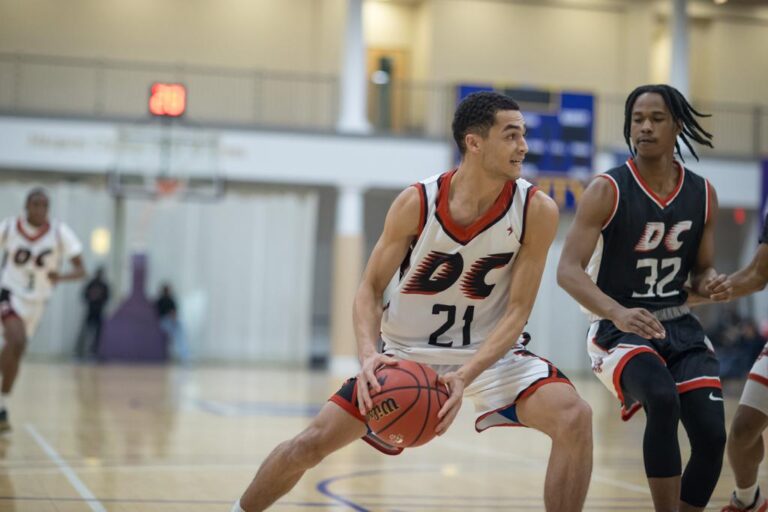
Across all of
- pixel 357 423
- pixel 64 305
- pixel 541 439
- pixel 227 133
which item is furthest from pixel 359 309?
pixel 64 305

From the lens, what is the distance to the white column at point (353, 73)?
2197 centimetres

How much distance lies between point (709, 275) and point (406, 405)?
5.45 feet

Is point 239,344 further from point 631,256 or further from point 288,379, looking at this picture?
point 631,256

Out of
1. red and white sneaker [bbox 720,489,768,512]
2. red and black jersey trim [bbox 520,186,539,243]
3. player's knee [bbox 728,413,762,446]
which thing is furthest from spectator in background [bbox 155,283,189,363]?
red and black jersey trim [bbox 520,186,539,243]

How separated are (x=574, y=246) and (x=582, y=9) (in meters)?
21.6

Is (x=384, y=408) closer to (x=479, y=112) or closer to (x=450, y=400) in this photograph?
(x=450, y=400)

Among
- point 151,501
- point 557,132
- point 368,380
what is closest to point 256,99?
point 557,132

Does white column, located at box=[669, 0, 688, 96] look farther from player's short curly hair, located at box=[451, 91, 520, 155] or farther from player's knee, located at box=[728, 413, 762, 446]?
player's short curly hair, located at box=[451, 91, 520, 155]

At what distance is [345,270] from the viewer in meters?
22.1

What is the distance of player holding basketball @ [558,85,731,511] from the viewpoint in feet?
15.6

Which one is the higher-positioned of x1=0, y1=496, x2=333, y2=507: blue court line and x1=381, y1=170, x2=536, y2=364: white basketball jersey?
x1=381, y1=170, x2=536, y2=364: white basketball jersey

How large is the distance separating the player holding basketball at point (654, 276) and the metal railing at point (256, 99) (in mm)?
17400

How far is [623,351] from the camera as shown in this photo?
16.0 feet

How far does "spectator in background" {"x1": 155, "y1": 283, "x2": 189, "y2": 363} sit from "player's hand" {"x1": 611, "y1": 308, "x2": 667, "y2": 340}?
18.3 metres
